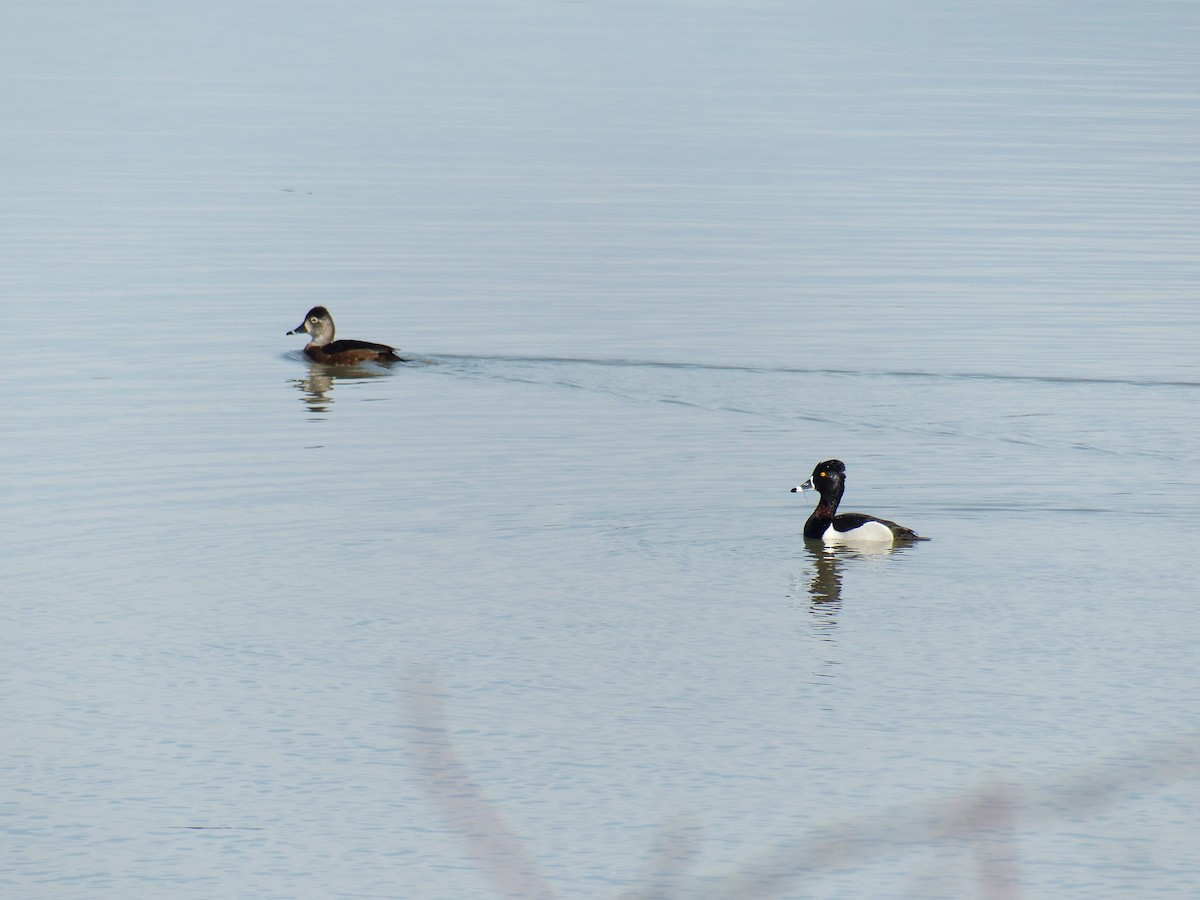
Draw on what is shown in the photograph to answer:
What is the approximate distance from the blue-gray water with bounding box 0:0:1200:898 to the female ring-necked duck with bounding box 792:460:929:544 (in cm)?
16

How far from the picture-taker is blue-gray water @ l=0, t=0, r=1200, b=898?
28.8 ft

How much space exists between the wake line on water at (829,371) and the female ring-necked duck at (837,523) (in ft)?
16.8

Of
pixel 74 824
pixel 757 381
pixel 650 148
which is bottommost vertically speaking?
pixel 74 824

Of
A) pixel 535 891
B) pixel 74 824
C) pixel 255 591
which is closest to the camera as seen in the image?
pixel 535 891

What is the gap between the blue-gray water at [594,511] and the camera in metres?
8.77

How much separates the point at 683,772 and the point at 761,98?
4036 centimetres

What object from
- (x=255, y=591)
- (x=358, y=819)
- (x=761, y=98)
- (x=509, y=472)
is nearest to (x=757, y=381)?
(x=509, y=472)

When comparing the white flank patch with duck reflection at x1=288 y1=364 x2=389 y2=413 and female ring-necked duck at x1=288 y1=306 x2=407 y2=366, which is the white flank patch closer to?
duck reflection at x1=288 y1=364 x2=389 y2=413

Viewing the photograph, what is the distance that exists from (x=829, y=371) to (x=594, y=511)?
590cm

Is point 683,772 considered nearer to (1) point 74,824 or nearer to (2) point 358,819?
(2) point 358,819

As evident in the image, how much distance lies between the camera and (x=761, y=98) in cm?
4850

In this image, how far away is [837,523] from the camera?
13.8 metres

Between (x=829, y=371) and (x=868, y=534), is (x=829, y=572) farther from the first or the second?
(x=829, y=371)

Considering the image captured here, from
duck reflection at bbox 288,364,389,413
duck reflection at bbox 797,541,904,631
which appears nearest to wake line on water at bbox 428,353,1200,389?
duck reflection at bbox 288,364,389,413
